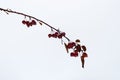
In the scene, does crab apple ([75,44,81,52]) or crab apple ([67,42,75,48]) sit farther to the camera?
crab apple ([67,42,75,48])

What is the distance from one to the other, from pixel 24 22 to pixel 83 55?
6.24 ft

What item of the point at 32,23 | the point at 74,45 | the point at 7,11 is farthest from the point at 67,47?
the point at 7,11

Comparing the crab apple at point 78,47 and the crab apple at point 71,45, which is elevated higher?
the crab apple at point 71,45

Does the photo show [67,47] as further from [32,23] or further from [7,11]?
[7,11]

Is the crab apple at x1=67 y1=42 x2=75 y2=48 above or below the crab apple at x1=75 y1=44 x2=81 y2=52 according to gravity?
above

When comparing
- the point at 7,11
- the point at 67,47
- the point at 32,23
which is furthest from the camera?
the point at 32,23

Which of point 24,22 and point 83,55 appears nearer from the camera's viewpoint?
point 83,55

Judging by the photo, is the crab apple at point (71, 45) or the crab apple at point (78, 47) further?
Answer: the crab apple at point (71, 45)

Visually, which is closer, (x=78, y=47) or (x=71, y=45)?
(x=78, y=47)

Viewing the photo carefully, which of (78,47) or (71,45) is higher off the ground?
(71,45)

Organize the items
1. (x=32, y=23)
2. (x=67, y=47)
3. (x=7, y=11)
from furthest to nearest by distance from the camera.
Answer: (x=32, y=23), (x=67, y=47), (x=7, y=11)

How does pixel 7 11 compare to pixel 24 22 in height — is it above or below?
below

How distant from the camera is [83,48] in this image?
486 cm

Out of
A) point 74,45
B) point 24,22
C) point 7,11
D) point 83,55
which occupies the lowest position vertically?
point 83,55
